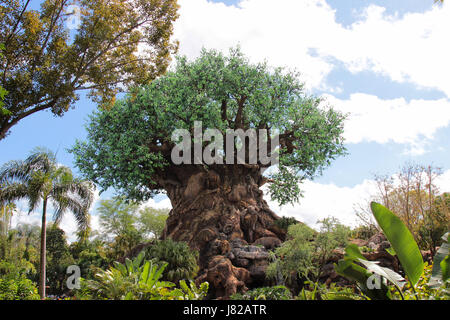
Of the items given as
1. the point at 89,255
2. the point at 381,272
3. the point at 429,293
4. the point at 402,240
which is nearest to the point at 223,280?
the point at 429,293

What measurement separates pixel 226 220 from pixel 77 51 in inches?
358

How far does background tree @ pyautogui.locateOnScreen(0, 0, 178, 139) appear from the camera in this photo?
11344 millimetres

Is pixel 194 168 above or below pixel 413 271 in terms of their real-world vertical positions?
above

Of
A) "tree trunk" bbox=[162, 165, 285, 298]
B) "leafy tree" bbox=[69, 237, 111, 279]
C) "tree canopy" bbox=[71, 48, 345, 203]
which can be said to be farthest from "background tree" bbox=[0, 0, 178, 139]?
"leafy tree" bbox=[69, 237, 111, 279]

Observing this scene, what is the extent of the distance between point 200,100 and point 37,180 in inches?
306

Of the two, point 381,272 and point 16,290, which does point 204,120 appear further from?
point 381,272

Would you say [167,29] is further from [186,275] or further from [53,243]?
[53,243]

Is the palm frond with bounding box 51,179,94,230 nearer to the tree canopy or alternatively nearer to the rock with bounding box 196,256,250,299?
the tree canopy

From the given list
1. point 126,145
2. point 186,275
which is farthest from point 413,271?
point 126,145

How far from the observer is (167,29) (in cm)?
1339

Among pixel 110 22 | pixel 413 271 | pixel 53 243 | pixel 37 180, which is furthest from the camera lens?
pixel 53 243

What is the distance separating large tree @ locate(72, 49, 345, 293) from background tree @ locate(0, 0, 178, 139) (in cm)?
252

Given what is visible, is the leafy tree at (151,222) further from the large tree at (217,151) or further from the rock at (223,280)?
the rock at (223,280)

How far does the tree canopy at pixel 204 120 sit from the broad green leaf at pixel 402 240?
37.2ft
